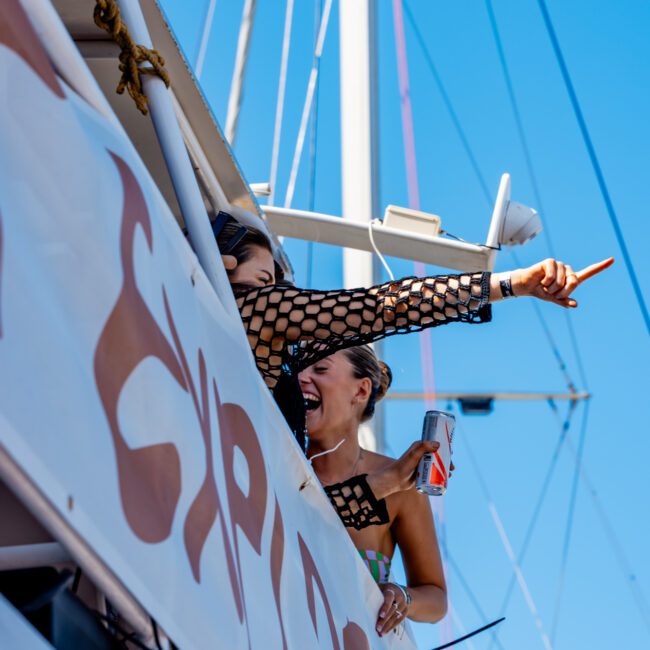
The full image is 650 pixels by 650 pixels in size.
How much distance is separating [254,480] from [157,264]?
1.53ft

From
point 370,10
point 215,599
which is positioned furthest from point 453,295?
point 370,10

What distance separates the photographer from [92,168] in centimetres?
131

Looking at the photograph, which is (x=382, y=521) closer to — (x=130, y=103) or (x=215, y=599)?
(x=130, y=103)

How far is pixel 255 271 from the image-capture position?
260cm

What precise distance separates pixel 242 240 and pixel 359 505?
783 millimetres

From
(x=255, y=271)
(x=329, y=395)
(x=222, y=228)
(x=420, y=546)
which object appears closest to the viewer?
(x=255, y=271)

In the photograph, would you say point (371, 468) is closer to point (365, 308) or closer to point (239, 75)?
point (365, 308)

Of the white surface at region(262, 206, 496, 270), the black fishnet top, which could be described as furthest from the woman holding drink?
the white surface at region(262, 206, 496, 270)

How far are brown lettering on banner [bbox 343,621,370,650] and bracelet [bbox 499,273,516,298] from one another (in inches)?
29.7

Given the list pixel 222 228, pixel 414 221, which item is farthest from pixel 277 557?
pixel 414 221

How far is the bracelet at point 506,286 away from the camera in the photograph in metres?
2.36

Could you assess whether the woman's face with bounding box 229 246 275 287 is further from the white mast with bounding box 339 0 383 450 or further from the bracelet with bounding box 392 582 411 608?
the white mast with bounding box 339 0 383 450

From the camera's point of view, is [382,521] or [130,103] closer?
[130,103]

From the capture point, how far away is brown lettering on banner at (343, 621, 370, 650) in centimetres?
235
